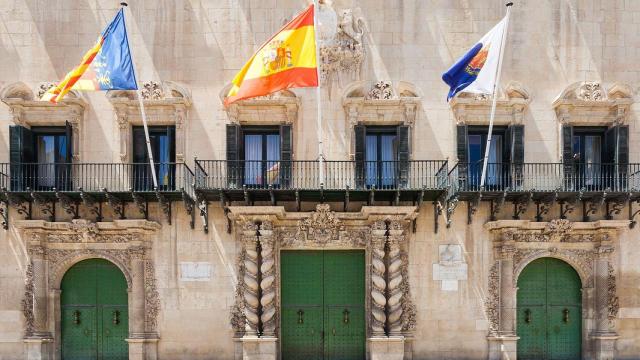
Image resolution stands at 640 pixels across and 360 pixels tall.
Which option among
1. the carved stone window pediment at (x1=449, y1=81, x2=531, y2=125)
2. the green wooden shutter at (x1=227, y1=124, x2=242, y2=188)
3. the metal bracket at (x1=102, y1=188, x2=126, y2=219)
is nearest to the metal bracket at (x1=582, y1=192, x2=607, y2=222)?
the carved stone window pediment at (x1=449, y1=81, x2=531, y2=125)

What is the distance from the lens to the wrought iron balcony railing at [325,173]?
17.0 m

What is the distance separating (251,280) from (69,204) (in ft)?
20.1

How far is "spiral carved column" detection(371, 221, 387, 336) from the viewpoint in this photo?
16.6 metres

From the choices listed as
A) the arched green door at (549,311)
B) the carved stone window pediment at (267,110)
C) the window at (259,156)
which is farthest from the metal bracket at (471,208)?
the carved stone window pediment at (267,110)

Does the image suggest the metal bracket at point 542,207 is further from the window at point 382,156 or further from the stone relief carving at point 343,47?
the stone relief carving at point 343,47

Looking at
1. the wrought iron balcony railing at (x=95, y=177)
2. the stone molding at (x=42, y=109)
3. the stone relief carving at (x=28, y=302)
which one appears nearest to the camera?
the stone relief carving at (x=28, y=302)

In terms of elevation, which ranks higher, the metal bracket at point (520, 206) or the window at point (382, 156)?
the window at point (382, 156)

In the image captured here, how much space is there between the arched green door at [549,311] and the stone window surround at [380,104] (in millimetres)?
5892

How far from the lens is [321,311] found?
1728cm

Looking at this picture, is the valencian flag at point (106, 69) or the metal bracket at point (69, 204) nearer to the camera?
the valencian flag at point (106, 69)

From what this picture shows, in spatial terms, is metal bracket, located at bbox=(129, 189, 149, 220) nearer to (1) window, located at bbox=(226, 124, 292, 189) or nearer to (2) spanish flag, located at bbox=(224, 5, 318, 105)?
(1) window, located at bbox=(226, 124, 292, 189)

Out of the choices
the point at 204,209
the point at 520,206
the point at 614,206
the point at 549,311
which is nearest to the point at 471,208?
the point at 520,206

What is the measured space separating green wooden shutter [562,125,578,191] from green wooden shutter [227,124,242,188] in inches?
404

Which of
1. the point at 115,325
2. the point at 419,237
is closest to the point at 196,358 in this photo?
the point at 115,325
